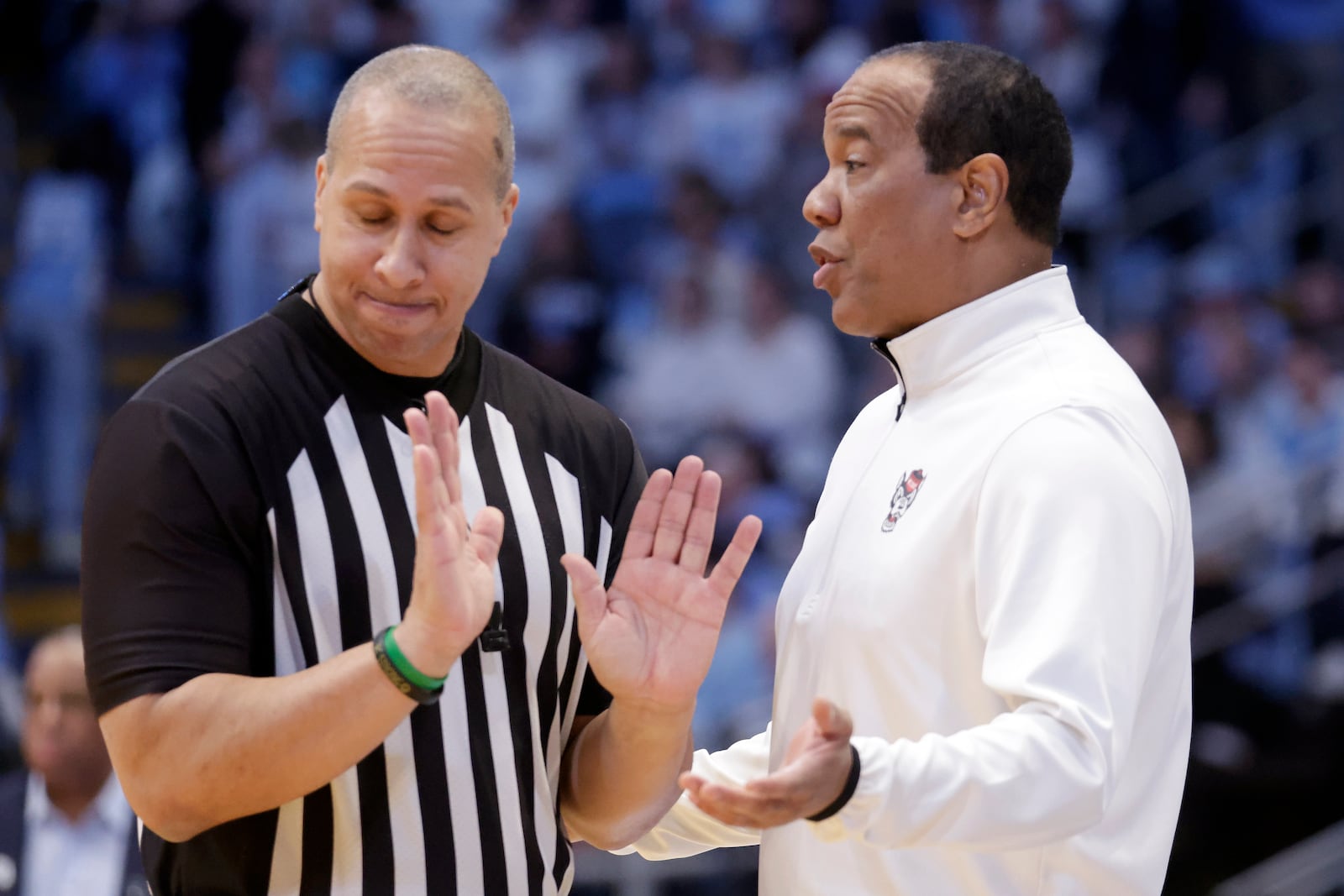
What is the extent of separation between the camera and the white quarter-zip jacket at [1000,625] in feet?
6.77

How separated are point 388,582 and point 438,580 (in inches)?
12.5

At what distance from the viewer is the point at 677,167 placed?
8.80 metres

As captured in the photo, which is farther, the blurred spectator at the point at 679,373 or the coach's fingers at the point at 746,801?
the blurred spectator at the point at 679,373

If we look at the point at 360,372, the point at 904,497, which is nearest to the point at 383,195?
the point at 360,372

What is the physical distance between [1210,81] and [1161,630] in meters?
7.74

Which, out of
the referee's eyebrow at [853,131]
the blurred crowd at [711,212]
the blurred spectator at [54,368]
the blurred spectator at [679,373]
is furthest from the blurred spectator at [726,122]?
the referee's eyebrow at [853,131]

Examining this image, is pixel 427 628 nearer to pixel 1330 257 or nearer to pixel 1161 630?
pixel 1161 630

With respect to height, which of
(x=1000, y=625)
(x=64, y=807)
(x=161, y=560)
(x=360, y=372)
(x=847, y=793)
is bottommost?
(x=64, y=807)

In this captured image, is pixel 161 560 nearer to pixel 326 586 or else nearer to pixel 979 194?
pixel 326 586

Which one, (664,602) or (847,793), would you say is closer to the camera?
(847,793)

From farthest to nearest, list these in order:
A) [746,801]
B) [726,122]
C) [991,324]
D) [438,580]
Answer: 1. [726,122]
2. [991,324]
3. [438,580]
4. [746,801]

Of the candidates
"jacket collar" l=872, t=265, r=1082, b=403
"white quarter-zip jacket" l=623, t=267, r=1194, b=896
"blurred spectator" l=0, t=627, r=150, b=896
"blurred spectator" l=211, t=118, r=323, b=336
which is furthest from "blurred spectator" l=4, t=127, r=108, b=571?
"jacket collar" l=872, t=265, r=1082, b=403

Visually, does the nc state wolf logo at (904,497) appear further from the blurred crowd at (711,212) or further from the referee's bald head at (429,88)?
the blurred crowd at (711,212)

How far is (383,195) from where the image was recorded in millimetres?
2432
